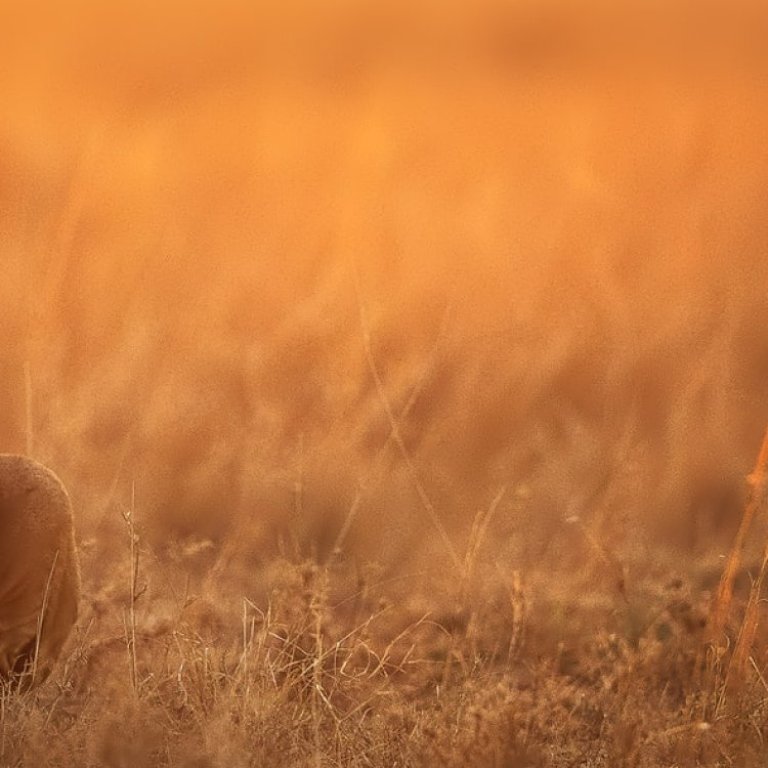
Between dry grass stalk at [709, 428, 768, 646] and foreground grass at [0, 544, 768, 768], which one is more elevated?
dry grass stalk at [709, 428, 768, 646]

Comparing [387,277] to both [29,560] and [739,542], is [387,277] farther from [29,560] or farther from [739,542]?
[29,560]

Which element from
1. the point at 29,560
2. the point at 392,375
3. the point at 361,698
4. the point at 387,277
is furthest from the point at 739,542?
the point at 387,277

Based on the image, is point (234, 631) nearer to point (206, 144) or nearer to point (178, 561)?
point (178, 561)

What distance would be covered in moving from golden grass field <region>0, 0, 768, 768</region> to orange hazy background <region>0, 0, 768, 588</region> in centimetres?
2

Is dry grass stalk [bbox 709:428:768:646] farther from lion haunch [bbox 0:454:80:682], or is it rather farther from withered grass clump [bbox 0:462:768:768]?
lion haunch [bbox 0:454:80:682]

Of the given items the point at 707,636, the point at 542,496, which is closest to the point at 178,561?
the point at 542,496

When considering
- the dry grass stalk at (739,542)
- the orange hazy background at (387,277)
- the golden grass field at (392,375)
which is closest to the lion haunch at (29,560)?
the golden grass field at (392,375)

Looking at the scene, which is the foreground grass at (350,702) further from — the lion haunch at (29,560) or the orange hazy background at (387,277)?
the orange hazy background at (387,277)

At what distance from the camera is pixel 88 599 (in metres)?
3.27

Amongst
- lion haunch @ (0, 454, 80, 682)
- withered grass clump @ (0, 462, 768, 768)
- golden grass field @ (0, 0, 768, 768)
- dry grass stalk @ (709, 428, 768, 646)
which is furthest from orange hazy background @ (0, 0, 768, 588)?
lion haunch @ (0, 454, 80, 682)

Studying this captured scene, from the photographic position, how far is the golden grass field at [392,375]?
2.85 m

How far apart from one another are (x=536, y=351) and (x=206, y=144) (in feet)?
6.12

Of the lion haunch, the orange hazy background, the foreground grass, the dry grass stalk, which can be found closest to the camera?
the foreground grass

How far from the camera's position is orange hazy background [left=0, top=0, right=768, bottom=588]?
4.57m
